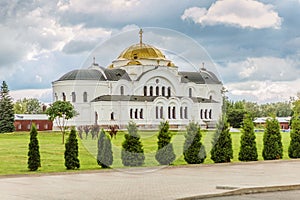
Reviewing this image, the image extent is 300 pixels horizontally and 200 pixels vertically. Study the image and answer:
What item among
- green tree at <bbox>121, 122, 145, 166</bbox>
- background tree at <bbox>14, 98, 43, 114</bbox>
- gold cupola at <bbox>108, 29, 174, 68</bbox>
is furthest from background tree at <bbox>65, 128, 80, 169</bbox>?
background tree at <bbox>14, 98, 43, 114</bbox>

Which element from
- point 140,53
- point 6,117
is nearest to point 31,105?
point 6,117

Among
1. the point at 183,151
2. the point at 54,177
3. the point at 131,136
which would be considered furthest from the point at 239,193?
the point at 183,151

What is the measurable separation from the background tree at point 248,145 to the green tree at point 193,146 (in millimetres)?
1854

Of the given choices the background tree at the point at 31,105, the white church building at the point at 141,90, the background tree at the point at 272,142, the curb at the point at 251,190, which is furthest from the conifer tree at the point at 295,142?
the background tree at the point at 31,105

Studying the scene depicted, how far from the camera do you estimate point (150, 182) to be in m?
14.0

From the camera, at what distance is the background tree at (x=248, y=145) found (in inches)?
837

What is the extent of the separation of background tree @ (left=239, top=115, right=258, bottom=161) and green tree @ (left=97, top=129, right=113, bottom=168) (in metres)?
5.75

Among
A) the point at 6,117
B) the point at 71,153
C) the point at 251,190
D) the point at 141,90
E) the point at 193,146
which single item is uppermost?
the point at 141,90

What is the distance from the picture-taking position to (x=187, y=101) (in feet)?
88.3

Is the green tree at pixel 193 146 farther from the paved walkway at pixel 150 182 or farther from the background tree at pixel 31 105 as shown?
the background tree at pixel 31 105

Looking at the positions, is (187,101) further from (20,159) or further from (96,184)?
(96,184)

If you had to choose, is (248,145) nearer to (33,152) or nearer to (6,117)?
(33,152)

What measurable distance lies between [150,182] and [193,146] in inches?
254

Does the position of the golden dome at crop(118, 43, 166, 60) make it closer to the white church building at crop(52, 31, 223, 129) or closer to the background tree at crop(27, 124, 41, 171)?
the white church building at crop(52, 31, 223, 129)
